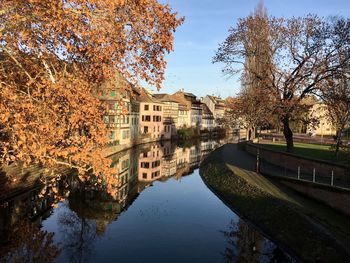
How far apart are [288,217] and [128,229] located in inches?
373

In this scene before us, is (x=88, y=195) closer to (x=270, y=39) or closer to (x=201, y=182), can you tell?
(x=201, y=182)

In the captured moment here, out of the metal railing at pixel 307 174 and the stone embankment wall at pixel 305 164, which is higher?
the stone embankment wall at pixel 305 164

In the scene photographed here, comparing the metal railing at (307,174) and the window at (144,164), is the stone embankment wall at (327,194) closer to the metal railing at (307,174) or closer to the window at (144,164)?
the metal railing at (307,174)

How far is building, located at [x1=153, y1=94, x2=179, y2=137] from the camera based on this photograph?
293 feet

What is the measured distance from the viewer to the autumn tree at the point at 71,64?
816 cm

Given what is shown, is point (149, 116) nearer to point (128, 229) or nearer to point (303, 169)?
point (303, 169)

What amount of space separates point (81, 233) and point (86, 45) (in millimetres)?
14315

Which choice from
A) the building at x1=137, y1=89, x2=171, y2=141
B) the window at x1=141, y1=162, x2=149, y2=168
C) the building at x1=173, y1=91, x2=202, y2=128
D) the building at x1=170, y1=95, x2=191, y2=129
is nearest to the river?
the window at x1=141, y1=162, x2=149, y2=168

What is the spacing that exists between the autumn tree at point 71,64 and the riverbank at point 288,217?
12.4 metres

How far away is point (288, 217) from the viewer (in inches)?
817

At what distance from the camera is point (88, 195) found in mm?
28141

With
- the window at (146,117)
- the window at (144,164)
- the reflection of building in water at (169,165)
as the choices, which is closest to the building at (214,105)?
the window at (146,117)

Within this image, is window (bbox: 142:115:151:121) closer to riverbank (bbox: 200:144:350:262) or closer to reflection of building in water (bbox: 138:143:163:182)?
reflection of building in water (bbox: 138:143:163:182)

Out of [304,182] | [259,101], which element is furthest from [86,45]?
[259,101]
